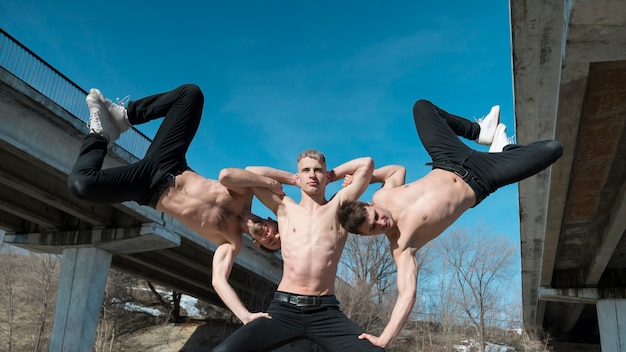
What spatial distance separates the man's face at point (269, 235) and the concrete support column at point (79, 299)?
15.8m

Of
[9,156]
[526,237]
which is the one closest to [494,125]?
[526,237]

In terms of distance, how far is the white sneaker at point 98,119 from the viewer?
20.5 ft

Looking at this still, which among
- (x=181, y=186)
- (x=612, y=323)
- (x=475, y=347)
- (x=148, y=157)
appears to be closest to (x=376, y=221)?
(x=181, y=186)

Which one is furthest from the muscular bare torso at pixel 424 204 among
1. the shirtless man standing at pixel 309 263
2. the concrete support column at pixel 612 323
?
the concrete support column at pixel 612 323

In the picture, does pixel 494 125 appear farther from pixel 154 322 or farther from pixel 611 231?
pixel 154 322

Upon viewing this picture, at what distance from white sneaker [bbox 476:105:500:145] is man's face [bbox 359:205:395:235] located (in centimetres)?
210

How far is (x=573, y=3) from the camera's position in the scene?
582 cm

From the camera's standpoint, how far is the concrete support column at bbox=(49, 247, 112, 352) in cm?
1883

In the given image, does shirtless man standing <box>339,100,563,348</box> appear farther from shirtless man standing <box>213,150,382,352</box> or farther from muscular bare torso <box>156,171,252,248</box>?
muscular bare torso <box>156,171,252,248</box>

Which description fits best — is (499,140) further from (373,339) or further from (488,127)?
(373,339)

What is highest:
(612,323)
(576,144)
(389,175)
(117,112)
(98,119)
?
(576,144)

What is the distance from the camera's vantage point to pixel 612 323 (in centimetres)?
2047

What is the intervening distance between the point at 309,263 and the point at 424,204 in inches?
50.0

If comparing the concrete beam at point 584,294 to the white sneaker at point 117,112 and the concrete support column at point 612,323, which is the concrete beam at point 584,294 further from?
the white sneaker at point 117,112
